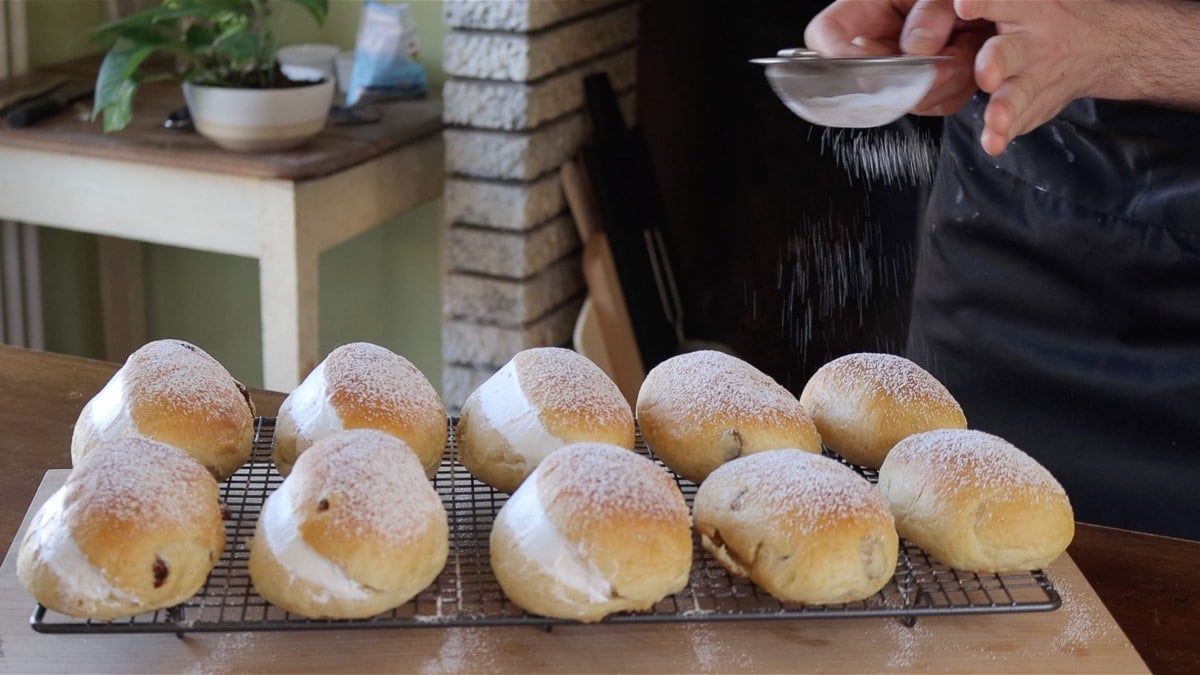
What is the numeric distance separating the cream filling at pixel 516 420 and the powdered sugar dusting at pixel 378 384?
4 cm

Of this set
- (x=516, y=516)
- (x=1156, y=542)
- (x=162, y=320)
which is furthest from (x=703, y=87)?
(x=516, y=516)

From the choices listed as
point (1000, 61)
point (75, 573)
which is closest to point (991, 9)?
point (1000, 61)

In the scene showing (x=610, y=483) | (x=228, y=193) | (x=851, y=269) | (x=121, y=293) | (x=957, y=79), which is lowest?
(x=121, y=293)

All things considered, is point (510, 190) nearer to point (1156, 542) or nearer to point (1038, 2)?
point (1038, 2)

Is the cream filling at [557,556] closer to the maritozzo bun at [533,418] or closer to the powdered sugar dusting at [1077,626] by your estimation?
the maritozzo bun at [533,418]

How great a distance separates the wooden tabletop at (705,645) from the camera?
26.6 inches

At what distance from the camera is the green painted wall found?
229 centimetres

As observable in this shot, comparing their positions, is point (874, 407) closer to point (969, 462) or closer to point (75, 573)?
point (969, 462)

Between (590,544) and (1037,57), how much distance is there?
1.82 feet

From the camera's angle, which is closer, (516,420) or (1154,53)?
(516,420)

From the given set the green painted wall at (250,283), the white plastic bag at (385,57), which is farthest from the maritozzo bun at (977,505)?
the green painted wall at (250,283)

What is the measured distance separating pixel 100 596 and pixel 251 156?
128cm

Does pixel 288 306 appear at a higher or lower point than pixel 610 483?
lower

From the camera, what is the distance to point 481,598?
0.72 meters
